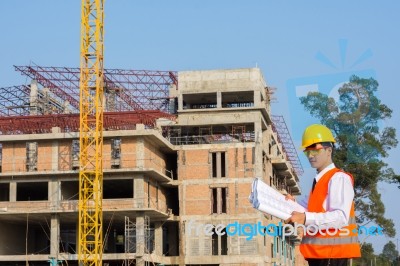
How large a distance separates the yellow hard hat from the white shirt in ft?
0.97

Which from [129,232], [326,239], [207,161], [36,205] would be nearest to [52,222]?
[36,205]

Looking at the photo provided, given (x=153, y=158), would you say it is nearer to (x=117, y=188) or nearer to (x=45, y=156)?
(x=117, y=188)

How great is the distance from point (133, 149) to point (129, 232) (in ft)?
19.0

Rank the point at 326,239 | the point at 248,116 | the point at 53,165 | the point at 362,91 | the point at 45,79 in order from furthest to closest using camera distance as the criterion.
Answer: the point at 45,79
the point at 248,116
the point at 53,165
the point at 362,91
the point at 326,239

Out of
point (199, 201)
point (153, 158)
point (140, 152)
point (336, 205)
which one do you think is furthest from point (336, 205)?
point (199, 201)

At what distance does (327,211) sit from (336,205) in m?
0.09

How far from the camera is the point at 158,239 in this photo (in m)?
54.8

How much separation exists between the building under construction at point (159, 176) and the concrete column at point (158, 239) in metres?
0.08

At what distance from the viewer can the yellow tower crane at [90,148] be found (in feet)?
164

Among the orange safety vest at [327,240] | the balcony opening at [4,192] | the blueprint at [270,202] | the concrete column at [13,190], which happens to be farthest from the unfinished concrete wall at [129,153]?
the orange safety vest at [327,240]

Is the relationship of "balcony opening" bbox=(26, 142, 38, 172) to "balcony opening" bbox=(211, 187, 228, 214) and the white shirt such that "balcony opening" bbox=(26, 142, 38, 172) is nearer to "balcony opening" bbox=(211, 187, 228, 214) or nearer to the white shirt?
"balcony opening" bbox=(211, 187, 228, 214)

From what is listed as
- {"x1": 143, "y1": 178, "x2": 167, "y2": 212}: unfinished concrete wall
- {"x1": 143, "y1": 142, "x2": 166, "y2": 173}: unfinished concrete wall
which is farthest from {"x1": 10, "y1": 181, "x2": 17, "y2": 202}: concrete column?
{"x1": 143, "y1": 142, "x2": 166, "y2": 173}: unfinished concrete wall

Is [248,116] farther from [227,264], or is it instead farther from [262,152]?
[227,264]

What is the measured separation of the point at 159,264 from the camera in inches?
2087
